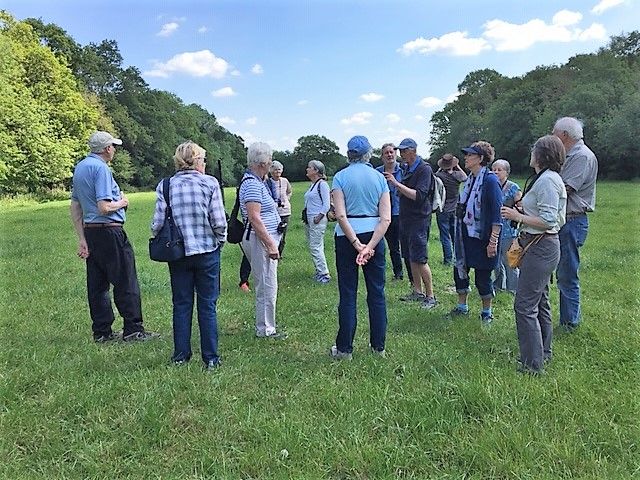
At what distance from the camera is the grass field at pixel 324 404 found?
10.6ft

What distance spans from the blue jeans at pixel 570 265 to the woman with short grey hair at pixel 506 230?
77.5 inches

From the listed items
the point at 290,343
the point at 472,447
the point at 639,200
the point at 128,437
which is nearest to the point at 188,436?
the point at 128,437

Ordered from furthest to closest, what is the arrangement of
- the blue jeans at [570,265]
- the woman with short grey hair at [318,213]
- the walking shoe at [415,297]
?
the woman with short grey hair at [318,213]
the walking shoe at [415,297]
the blue jeans at [570,265]

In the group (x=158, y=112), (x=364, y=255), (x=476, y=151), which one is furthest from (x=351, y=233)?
(x=158, y=112)

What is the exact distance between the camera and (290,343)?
18.9ft

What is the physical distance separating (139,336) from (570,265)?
486 cm

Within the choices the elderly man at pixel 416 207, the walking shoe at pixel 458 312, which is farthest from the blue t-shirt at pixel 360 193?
the walking shoe at pixel 458 312

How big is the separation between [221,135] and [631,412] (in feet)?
360

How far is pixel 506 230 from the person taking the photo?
7859mm

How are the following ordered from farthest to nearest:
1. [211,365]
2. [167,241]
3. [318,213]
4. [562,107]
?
[562,107]
[318,213]
[211,365]
[167,241]

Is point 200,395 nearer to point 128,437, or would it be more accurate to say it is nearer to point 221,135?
point 128,437

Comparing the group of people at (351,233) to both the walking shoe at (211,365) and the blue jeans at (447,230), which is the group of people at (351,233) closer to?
the walking shoe at (211,365)

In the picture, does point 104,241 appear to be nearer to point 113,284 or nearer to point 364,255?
point 113,284

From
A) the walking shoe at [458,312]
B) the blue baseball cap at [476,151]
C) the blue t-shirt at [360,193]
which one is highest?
the blue baseball cap at [476,151]
